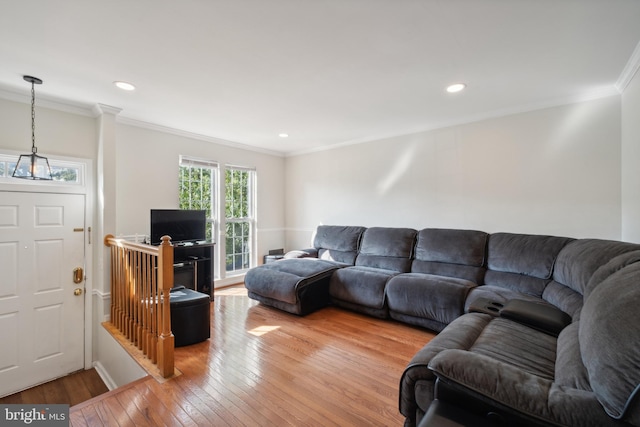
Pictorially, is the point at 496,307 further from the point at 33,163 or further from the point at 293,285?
the point at 33,163

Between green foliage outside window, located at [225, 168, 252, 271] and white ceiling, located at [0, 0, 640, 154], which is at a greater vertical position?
white ceiling, located at [0, 0, 640, 154]

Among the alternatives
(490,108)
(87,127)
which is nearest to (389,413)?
(490,108)

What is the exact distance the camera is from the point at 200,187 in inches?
176

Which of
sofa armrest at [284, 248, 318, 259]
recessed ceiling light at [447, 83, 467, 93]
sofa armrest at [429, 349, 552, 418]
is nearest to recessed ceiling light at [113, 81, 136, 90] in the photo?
sofa armrest at [284, 248, 318, 259]

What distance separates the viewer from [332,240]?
455 centimetres

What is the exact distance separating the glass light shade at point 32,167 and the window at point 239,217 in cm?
228

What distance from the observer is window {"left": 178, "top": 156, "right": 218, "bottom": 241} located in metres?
4.25

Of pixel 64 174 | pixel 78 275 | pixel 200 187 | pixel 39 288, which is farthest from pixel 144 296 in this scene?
pixel 200 187

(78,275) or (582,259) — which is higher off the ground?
(582,259)

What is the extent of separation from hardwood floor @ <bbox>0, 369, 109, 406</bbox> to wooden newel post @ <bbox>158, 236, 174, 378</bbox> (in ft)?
4.56

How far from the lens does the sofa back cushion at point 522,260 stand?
2.70m

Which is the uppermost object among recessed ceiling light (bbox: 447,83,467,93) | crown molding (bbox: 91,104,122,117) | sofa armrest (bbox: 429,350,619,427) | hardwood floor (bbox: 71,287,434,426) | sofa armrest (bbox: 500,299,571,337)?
recessed ceiling light (bbox: 447,83,467,93)

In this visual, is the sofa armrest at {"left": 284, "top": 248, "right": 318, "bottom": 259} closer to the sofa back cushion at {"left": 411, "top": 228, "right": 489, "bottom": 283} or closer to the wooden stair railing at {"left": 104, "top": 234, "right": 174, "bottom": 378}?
the sofa back cushion at {"left": 411, "top": 228, "right": 489, "bottom": 283}

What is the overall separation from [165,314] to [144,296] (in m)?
0.48
